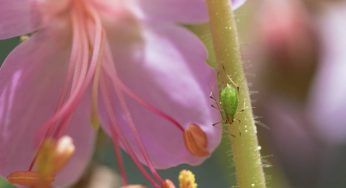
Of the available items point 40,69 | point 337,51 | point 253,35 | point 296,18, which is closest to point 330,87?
point 337,51

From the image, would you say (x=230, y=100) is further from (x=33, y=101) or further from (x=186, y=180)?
(x=33, y=101)

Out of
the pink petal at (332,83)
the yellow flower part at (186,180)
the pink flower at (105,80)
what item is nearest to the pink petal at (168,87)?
the pink flower at (105,80)

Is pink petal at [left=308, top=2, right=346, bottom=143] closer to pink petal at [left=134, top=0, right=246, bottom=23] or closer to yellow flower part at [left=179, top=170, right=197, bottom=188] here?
pink petal at [left=134, top=0, right=246, bottom=23]

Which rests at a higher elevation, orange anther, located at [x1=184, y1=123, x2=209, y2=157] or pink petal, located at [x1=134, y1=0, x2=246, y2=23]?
pink petal, located at [x1=134, y1=0, x2=246, y2=23]

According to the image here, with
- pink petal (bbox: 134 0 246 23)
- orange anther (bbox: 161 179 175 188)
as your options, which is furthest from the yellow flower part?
pink petal (bbox: 134 0 246 23)

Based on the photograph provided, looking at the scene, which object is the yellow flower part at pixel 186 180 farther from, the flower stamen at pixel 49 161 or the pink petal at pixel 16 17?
the pink petal at pixel 16 17

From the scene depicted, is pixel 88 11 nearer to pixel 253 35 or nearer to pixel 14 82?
pixel 14 82

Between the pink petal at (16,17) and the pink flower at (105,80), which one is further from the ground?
the pink petal at (16,17)
